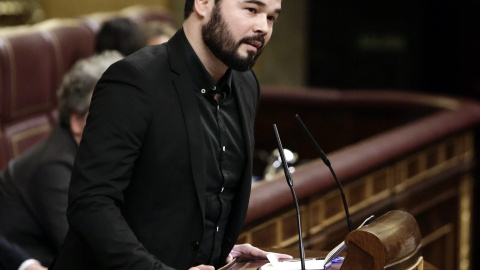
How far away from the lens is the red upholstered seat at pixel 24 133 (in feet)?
10.9

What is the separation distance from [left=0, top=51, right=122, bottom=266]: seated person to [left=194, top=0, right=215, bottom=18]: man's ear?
0.78 meters

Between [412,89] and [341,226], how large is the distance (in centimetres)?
302

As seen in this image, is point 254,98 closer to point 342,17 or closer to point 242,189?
point 242,189

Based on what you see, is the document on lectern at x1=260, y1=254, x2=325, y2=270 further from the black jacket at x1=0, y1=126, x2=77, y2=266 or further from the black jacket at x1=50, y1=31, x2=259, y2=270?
the black jacket at x1=0, y1=126, x2=77, y2=266

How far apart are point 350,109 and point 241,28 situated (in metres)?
3.11

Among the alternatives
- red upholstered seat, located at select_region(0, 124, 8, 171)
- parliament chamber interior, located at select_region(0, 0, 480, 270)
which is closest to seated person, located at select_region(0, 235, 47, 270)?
parliament chamber interior, located at select_region(0, 0, 480, 270)

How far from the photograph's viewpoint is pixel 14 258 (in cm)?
202

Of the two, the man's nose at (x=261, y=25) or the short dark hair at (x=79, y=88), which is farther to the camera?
the short dark hair at (x=79, y=88)

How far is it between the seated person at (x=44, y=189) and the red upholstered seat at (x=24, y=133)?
1.19 m

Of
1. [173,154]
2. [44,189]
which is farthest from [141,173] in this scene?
[44,189]

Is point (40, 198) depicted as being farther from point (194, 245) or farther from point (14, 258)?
point (194, 245)

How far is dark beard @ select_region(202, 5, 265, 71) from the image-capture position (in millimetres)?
1360

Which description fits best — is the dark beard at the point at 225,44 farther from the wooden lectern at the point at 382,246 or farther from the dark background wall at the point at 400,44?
the dark background wall at the point at 400,44

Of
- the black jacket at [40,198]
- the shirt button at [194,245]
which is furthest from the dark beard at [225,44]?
the black jacket at [40,198]
